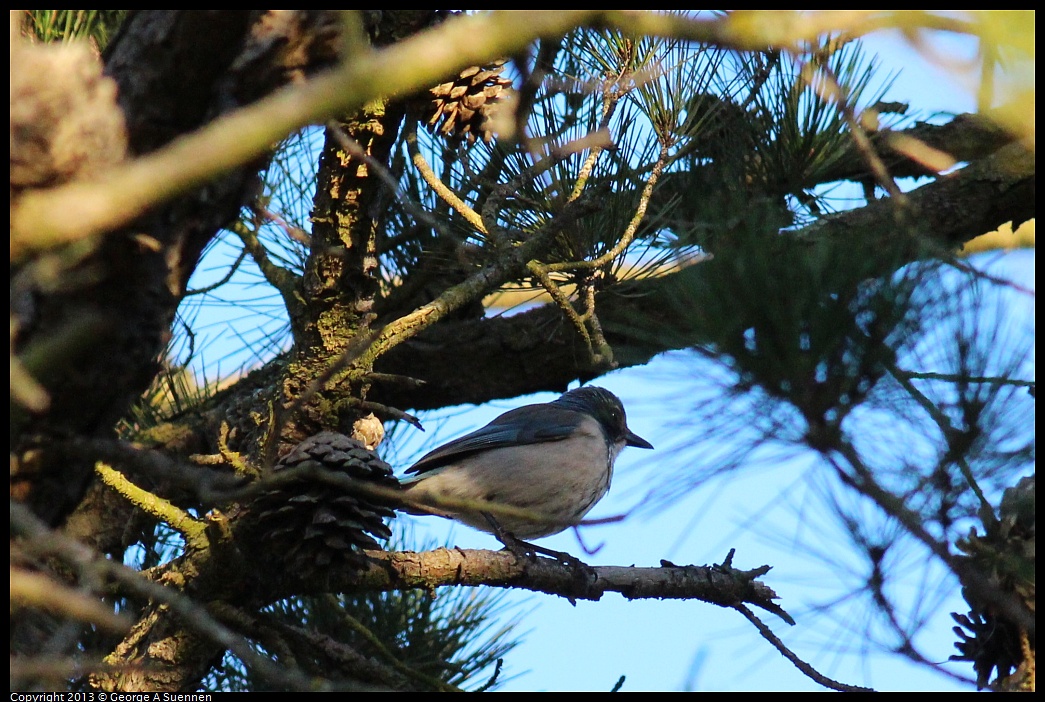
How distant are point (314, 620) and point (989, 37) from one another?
148 inches

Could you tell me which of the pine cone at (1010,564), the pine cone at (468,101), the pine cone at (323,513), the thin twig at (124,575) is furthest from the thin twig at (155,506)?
the pine cone at (1010,564)

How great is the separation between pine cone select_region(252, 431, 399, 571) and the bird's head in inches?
111

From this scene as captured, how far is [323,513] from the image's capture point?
2961mm

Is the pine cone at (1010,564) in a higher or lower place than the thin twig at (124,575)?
higher

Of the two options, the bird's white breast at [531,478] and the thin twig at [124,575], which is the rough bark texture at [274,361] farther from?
the bird's white breast at [531,478]

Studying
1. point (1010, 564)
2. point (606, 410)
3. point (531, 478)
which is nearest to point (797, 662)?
point (1010, 564)

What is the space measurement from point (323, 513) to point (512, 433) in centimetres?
230

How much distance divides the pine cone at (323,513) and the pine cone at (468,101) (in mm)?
1295

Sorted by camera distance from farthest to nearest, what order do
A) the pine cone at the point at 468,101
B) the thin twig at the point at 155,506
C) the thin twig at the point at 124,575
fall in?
1. the pine cone at the point at 468,101
2. the thin twig at the point at 155,506
3. the thin twig at the point at 124,575

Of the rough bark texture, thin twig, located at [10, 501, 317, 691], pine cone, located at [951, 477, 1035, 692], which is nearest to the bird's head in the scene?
the rough bark texture

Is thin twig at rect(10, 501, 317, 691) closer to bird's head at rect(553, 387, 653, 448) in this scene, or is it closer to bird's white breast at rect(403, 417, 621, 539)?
bird's white breast at rect(403, 417, 621, 539)

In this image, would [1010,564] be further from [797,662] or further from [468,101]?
[468,101]

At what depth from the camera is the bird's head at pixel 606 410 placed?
231 inches

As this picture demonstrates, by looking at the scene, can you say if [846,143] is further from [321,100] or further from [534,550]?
[321,100]
